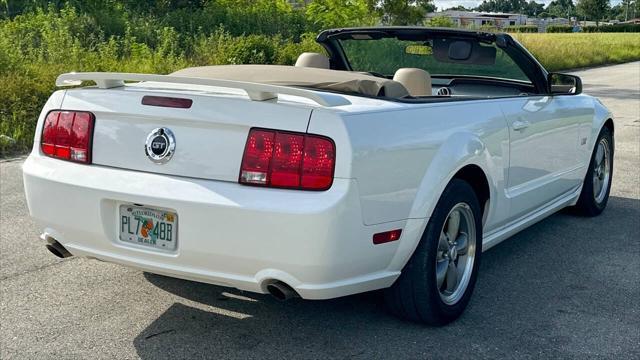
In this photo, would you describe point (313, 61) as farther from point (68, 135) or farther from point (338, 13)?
point (338, 13)

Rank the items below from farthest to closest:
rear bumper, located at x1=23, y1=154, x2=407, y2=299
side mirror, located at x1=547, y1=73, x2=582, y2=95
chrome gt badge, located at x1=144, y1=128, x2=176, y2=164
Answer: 1. side mirror, located at x1=547, y1=73, x2=582, y2=95
2. chrome gt badge, located at x1=144, y1=128, x2=176, y2=164
3. rear bumper, located at x1=23, y1=154, x2=407, y2=299

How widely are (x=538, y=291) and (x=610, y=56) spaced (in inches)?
1382

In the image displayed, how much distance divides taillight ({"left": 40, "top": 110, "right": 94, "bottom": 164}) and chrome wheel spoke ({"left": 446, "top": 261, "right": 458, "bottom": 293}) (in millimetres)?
1856

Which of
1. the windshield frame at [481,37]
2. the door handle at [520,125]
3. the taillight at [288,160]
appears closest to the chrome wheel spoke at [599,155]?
the windshield frame at [481,37]

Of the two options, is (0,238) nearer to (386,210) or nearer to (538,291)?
(386,210)

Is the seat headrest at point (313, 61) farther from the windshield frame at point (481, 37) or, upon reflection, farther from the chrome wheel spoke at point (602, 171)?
the chrome wheel spoke at point (602, 171)

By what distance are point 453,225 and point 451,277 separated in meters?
0.27

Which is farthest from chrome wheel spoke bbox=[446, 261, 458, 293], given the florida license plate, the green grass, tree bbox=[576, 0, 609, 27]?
tree bbox=[576, 0, 609, 27]

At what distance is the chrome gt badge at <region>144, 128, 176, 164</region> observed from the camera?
342cm

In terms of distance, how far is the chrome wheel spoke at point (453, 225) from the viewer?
4.00 metres

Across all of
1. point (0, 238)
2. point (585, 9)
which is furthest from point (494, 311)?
point (585, 9)

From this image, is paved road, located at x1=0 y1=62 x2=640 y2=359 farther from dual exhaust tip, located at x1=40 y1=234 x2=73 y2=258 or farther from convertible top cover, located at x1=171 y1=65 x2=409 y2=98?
convertible top cover, located at x1=171 y1=65 x2=409 y2=98

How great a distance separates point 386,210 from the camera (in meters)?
3.39

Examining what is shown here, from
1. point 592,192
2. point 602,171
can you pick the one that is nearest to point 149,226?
point 592,192
